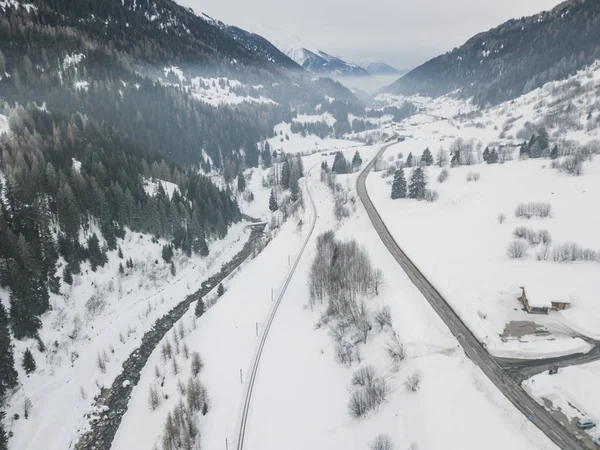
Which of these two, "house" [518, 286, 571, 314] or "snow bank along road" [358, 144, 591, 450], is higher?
"house" [518, 286, 571, 314]

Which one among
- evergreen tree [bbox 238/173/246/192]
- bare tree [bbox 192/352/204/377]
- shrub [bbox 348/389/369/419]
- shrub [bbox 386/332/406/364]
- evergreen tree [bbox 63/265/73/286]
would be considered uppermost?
evergreen tree [bbox 238/173/246/192]

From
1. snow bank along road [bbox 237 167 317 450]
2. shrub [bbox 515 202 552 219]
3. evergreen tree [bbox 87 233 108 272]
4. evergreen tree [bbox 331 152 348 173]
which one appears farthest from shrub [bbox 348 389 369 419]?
evergreen tree [bbox 331 152 348 173]

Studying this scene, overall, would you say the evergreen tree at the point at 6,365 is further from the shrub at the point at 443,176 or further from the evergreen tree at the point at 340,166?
the evergreen tree at the point at 340,166

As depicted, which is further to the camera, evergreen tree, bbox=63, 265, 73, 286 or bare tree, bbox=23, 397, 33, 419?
evergreen tree, bbox=63, 265, 73, 286

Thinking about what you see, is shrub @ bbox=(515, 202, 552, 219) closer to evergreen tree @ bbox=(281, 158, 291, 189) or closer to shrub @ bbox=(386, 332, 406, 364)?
shrub @ bbox=(386, 332, 406, 364)

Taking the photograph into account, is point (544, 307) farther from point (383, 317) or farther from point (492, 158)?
point (492, 158)

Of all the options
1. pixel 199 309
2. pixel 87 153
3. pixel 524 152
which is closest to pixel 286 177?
pixel 87 153

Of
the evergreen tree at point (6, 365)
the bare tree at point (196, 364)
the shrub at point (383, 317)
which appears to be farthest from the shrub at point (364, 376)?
the evergreen tree at point (6, 365)
